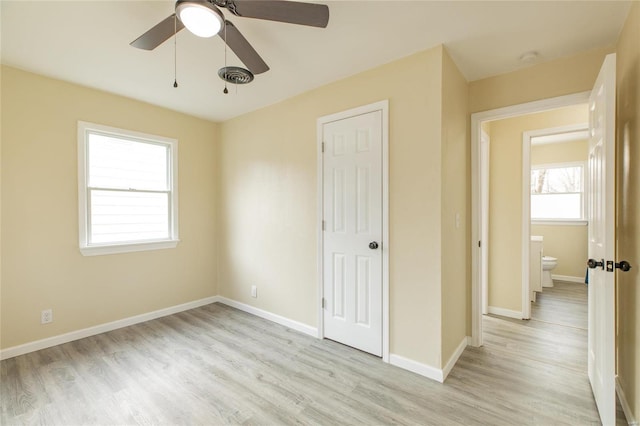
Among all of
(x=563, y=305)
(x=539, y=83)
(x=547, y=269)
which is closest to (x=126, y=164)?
(x=539, y=83)

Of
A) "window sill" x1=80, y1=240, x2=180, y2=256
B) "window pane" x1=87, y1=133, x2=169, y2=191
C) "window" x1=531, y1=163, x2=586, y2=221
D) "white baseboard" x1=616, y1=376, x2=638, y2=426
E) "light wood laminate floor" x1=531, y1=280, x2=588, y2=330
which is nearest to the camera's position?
"white baseboard" x1=616, y1=376, x2=638, y2=426

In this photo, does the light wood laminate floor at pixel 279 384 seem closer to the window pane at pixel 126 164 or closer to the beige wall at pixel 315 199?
the beige wall at pixel 315 199

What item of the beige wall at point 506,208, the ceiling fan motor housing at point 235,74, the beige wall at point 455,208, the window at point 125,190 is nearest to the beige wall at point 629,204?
the beige wall at point 455,208

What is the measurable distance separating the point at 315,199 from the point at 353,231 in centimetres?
59

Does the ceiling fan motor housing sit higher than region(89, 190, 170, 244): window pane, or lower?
higher

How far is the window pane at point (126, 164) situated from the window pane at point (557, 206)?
21.8ft

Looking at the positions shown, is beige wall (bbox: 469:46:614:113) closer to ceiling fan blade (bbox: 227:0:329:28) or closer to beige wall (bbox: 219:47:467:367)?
beige wall (bbox: 219:47:467:367)

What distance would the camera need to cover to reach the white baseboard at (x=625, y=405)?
1.66 metres

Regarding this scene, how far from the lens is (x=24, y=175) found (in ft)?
8.57

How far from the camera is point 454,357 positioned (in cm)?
243

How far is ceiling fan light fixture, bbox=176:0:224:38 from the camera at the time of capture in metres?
1.31

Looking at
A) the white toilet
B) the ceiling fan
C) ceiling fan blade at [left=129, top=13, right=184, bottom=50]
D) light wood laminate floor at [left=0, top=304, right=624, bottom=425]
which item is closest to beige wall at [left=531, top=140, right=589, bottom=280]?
the white toilet

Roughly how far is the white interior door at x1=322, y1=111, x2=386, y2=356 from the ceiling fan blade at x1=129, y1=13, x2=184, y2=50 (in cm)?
156

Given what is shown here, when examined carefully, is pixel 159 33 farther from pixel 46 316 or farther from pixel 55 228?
pixel 46 316
